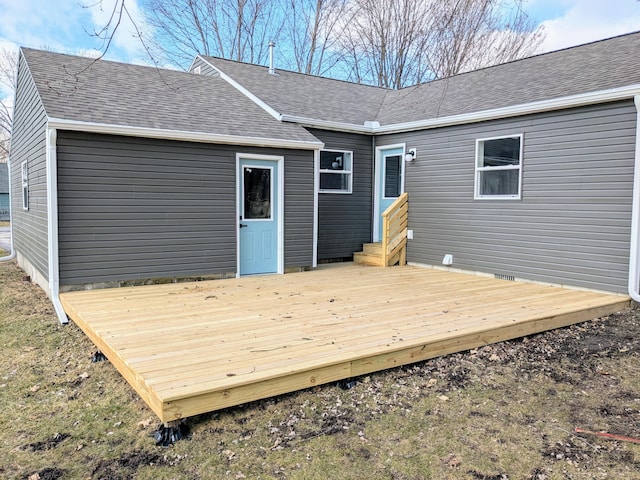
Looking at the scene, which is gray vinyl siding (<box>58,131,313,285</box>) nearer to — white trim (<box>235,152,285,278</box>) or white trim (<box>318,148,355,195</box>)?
white trim (<box>235,152,285,278</box>)

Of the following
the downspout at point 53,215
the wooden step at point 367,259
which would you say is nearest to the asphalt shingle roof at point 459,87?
the wooden step at point 367,259

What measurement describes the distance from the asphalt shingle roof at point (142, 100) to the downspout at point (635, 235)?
4.81 metres

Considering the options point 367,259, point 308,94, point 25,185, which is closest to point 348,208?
point 367,259

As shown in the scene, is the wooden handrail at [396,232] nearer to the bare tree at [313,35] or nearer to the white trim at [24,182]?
the white trim at [24,182]

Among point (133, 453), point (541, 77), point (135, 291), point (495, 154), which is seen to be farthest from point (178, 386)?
point (541, 77)

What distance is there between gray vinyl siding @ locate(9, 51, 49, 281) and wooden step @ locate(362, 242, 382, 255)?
5708 millimetres

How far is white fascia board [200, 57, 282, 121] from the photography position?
8.53 m

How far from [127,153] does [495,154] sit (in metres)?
5.79

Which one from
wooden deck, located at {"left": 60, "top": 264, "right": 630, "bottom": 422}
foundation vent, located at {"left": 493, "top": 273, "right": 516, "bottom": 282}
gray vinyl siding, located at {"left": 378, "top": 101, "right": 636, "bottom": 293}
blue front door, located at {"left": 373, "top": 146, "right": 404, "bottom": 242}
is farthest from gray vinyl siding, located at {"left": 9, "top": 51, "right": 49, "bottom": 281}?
foundation vent, located at {"left": 493, "top": 273, "right": 516, "bottom": 282}

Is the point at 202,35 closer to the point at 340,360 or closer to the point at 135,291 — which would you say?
the point at 135,291

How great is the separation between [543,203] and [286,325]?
475 cm

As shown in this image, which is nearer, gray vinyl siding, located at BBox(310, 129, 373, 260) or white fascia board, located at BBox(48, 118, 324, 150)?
white fascia board, located at BBox(48, 118, 324, 150)

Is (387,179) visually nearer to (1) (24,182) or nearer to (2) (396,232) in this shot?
(2) (396,232)

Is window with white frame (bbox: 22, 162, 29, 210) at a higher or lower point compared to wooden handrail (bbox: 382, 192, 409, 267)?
higher
